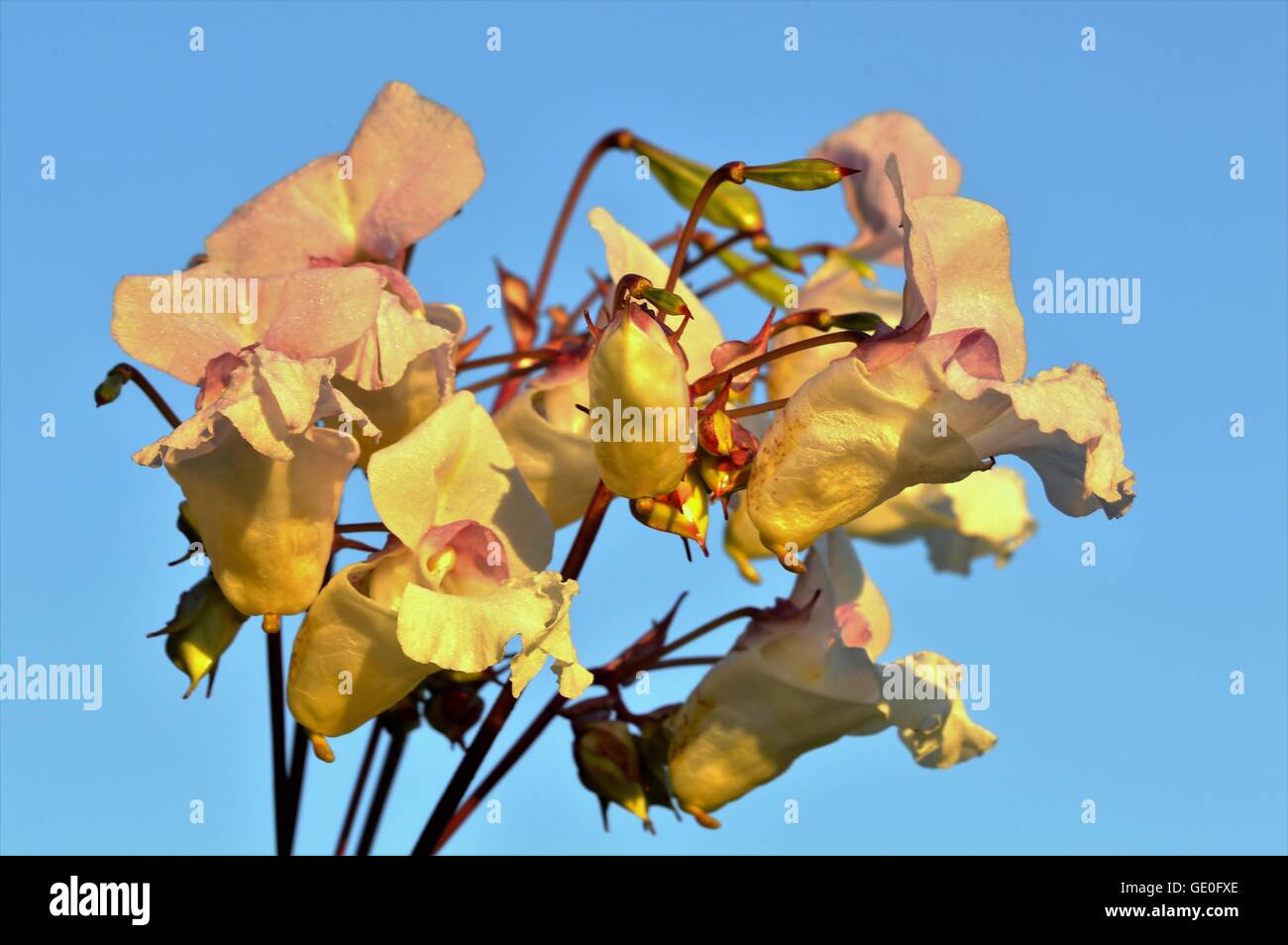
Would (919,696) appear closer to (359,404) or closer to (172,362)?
(359,404)

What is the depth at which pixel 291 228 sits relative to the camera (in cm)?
194

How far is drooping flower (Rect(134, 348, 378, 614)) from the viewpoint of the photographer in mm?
1579

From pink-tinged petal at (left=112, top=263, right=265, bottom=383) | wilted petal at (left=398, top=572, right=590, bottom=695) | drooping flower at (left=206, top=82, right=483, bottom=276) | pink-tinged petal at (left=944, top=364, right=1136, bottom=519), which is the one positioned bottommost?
wilted petal at (left=398, top=572, right=590, bottom=695)

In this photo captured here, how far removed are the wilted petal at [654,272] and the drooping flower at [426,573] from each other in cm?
26

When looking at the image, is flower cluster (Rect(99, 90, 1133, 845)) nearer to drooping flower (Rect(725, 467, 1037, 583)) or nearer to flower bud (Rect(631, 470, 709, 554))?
flower bud (Rect(631, 470, 709, 554))

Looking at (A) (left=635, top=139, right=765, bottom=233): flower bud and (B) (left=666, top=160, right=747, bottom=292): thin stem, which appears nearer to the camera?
(B) (left=666, top=160, right=747, bottom=292): thin stem

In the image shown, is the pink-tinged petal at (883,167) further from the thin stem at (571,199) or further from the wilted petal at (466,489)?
the wilted petal at (466,489)

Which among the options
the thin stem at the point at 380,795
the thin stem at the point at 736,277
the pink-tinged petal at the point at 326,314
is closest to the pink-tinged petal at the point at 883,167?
the thin stem at the point at 736,277

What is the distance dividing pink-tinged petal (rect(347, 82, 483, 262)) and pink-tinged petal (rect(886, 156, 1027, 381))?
0.57 metres

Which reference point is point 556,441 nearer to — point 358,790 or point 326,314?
point 326,314

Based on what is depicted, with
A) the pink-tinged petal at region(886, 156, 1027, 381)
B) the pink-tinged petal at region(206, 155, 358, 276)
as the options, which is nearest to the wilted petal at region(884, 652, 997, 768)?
the pink-tinged petal at region(886, 156, 1027, 381)

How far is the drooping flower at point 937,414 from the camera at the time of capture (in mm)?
1558

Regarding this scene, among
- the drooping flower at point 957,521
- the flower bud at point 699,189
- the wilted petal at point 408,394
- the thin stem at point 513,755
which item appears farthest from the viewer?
the drooping flower at point 957,521

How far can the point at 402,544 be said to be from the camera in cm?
173
